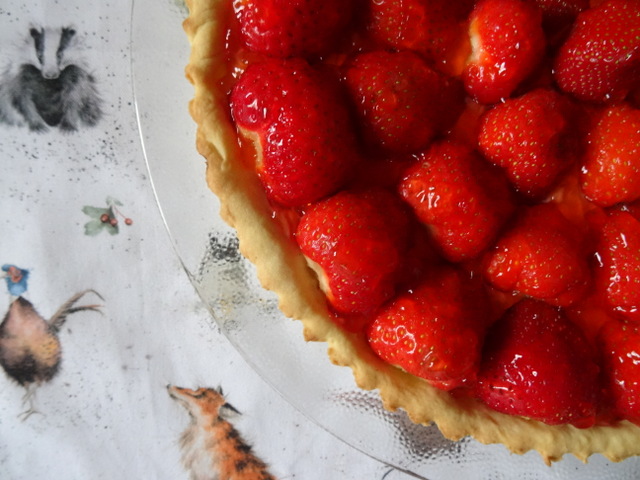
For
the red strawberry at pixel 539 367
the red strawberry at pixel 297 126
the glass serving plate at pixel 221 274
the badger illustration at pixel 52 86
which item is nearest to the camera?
the red strawberry at pixel 297 126

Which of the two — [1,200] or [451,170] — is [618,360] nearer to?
[451,170]

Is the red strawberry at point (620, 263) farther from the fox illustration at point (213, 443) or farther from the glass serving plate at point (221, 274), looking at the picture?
the fox illustration at point (213, 443)

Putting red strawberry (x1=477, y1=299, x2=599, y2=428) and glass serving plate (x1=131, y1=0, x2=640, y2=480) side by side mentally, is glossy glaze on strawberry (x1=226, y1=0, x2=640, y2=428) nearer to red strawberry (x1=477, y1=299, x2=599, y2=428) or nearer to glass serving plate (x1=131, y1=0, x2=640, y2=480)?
red strawberry (x1=477, y1=299, x2=599, y2=428)

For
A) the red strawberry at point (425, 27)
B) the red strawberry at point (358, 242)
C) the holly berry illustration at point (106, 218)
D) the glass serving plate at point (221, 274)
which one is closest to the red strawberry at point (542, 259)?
the red strawberry at point (358, 242)

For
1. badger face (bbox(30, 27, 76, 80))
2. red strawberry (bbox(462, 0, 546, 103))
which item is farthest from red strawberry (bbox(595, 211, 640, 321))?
badger face (bbox(30, 27, 76, 80))

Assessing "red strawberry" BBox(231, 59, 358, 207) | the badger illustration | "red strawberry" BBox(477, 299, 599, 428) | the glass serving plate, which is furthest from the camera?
the badger illustration
